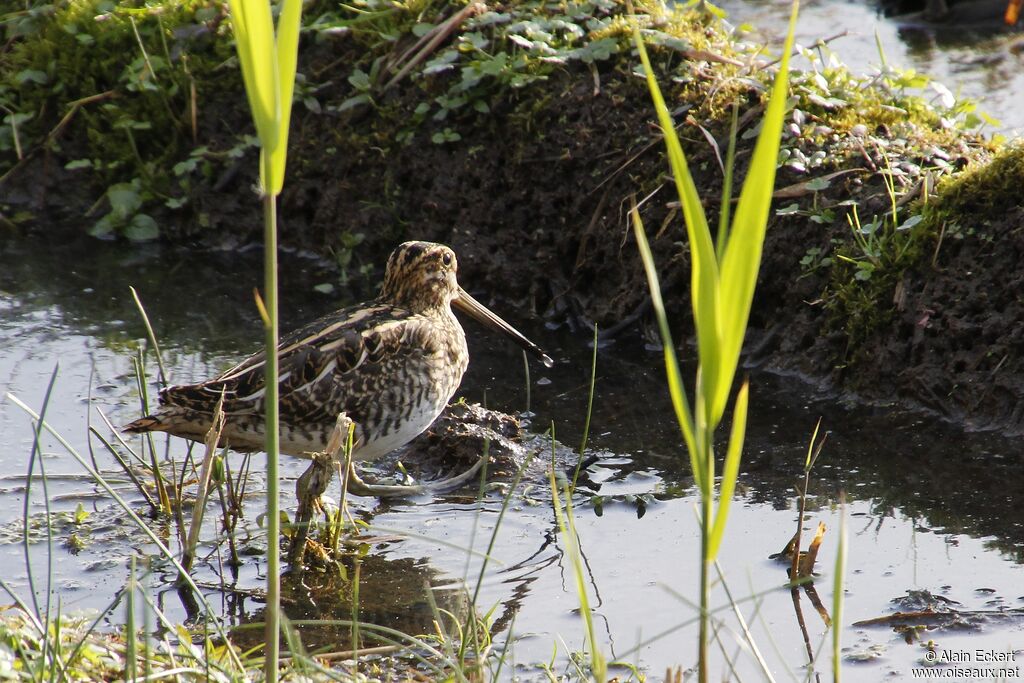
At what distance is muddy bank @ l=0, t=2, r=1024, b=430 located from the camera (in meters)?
5.03

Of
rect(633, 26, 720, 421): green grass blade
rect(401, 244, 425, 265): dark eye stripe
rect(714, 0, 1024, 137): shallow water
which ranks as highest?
rect(714, 0, 1024, 137): shallow water

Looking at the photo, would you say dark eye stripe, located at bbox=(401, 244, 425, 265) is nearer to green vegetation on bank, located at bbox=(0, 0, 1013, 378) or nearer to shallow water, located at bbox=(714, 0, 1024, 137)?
green vegetation on bank, located at bbox=(0, 0, 1013, 378)

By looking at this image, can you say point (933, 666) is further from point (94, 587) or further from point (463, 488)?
point (94, 587)

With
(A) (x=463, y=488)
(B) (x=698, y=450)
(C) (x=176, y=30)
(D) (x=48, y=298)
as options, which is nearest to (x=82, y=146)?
(C) (x=176, y=30)

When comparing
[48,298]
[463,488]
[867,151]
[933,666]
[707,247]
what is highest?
[867,151]

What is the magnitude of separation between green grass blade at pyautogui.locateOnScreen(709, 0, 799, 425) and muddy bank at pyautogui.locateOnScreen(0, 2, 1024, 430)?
336 centimetres

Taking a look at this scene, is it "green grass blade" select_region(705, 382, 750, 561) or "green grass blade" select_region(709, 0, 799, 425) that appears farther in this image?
"green grass blade" select_region(705, 382, 750, 561)

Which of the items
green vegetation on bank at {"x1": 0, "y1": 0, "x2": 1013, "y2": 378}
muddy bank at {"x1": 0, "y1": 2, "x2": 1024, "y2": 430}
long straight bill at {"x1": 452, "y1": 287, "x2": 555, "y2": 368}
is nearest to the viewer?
muddy bank at {"x1": 0, "y1": 2, "x2": 1024, "y2": 430}

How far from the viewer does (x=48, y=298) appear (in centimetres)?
614

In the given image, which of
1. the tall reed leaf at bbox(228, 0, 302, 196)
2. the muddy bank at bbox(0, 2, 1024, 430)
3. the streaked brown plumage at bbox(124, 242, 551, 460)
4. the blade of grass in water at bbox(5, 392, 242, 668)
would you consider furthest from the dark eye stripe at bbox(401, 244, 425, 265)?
the tall reed leaf at bbox(228, 0, 302, 196)

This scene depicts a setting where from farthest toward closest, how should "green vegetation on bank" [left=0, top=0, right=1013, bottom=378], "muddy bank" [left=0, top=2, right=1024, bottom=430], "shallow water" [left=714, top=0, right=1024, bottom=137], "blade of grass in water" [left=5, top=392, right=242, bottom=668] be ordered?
1. "shallow water" [left=714, top=0, right=1024, bottom=137]
2. "green vegetation on bank" [left=0, top=0, right=1013, bottom=378]
3. "muddy bank" [left=0, top=2, right=1024, bottom=430]
4. "blade of grass in water" [left=5, top=392, right=242, bottom=668]

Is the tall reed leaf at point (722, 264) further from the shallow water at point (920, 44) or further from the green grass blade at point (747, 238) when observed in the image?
the shallow water at point (920, 44)

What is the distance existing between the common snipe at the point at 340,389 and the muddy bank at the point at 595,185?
58.6 inches

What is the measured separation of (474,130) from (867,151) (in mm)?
1891
